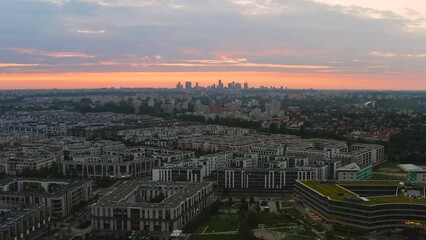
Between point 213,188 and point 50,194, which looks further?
point 213,188

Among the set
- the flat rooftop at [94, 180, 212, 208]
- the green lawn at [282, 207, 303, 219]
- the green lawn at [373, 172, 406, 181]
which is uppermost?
the flat rooftop at [94, 180, 212, 208]

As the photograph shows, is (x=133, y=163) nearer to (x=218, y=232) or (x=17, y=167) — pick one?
(x=17, y=167)

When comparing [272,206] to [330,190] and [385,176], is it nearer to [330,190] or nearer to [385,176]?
[330,190]

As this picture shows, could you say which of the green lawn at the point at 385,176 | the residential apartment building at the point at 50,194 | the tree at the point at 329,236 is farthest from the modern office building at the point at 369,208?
the residential apartment building at the point at 50,194

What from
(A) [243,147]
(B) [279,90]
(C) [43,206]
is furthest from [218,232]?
(B) [279,90]

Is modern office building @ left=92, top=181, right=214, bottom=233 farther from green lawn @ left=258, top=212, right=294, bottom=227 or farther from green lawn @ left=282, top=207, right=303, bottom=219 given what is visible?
green lawn @ left=282, top=207, right=303, bottom=219

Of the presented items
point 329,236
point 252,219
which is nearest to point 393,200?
point 329,236

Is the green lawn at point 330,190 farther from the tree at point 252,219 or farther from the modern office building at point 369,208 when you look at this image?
the tree at point 252,219

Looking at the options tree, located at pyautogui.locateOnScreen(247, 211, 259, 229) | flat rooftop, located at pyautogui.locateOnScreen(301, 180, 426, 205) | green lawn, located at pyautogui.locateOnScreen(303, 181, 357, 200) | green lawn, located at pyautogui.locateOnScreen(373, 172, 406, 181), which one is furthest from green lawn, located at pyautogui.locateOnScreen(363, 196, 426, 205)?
green lawn, located at pyautogui.locateOnScreen(373, 172, 406, 181)

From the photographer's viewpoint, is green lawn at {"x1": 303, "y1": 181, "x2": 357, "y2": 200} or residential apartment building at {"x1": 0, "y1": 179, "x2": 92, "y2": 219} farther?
residential apartment building at {"x1": 0, "y1": 179, "x2": 92, "y2": 219}
